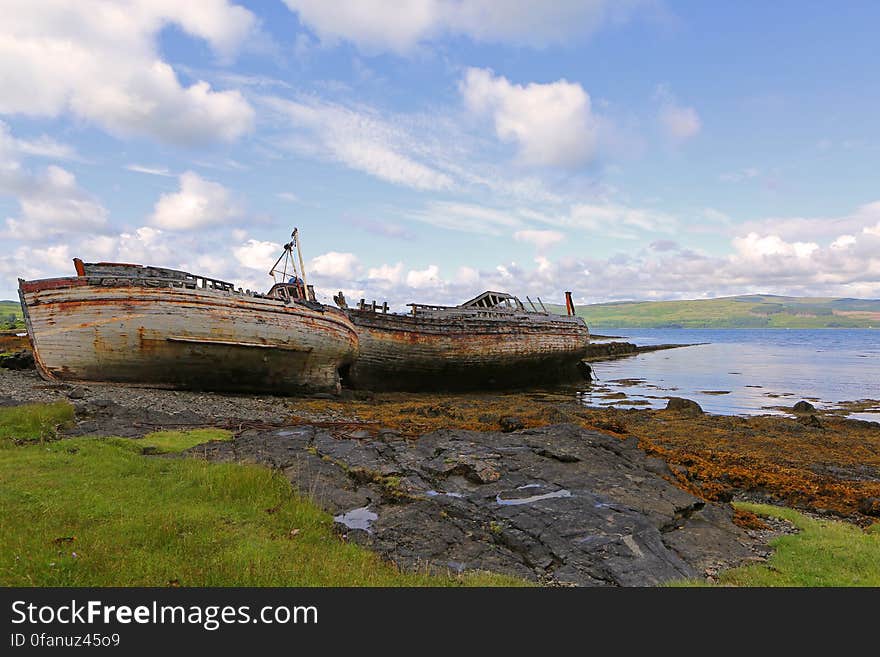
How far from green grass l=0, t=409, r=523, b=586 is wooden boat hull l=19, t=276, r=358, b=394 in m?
11.5

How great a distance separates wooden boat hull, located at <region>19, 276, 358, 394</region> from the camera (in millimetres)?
21062

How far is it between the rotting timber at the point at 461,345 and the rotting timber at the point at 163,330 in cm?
656

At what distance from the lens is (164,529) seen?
700 cm

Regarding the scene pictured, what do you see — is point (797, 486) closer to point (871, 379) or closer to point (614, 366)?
point (871, 379)

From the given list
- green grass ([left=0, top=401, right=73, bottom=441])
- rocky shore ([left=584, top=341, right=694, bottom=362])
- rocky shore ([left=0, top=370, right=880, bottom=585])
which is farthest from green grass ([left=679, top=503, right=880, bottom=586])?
rocky shore ([left=584, top=341, right=694, bottom=362])

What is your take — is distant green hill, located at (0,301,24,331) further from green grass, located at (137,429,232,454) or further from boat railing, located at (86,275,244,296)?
green grass, located at (137,429,232,454)

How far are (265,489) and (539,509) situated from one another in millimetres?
4828

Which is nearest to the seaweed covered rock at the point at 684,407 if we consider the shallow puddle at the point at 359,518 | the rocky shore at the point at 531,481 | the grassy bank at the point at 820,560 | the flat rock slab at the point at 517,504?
the rocky shore at the point at 531,481

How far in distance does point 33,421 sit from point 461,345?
24.7 metres

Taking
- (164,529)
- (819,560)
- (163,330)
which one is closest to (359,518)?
(164,529)

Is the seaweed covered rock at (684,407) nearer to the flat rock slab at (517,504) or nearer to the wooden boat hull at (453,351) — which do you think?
the wooden boat hull at (453,351)

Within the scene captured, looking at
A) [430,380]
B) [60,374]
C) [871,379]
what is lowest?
[871,379]

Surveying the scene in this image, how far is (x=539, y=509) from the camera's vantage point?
909 centimetres
